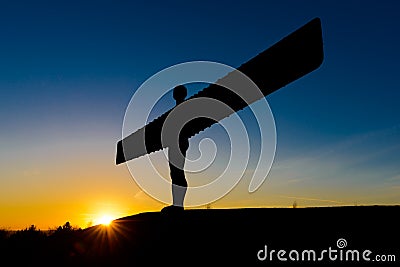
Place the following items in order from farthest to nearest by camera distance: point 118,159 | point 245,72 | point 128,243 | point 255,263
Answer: point 118,159
point 128,243
point 255,263
point 245,72

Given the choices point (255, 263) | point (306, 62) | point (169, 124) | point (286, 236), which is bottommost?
point (255, 263)

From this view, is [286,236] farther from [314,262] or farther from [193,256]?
[193,256]

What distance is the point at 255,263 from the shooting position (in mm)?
3828

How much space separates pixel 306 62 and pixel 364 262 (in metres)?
2.08

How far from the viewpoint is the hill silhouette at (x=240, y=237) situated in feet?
12.4

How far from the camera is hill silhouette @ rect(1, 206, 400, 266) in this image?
3.79 meters

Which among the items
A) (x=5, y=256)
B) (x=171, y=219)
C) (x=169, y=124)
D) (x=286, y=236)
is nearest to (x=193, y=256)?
(x=171, y=219)

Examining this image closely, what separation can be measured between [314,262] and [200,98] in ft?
6.74

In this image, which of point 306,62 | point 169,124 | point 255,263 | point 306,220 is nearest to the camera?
point 306,62

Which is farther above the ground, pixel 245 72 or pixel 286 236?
pixel 245 72

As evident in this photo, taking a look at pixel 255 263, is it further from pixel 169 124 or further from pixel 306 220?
pixel 169 124

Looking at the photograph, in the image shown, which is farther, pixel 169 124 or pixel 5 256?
pixel 5 256

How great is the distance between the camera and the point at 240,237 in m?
4.24

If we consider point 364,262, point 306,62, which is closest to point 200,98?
point 306,62
